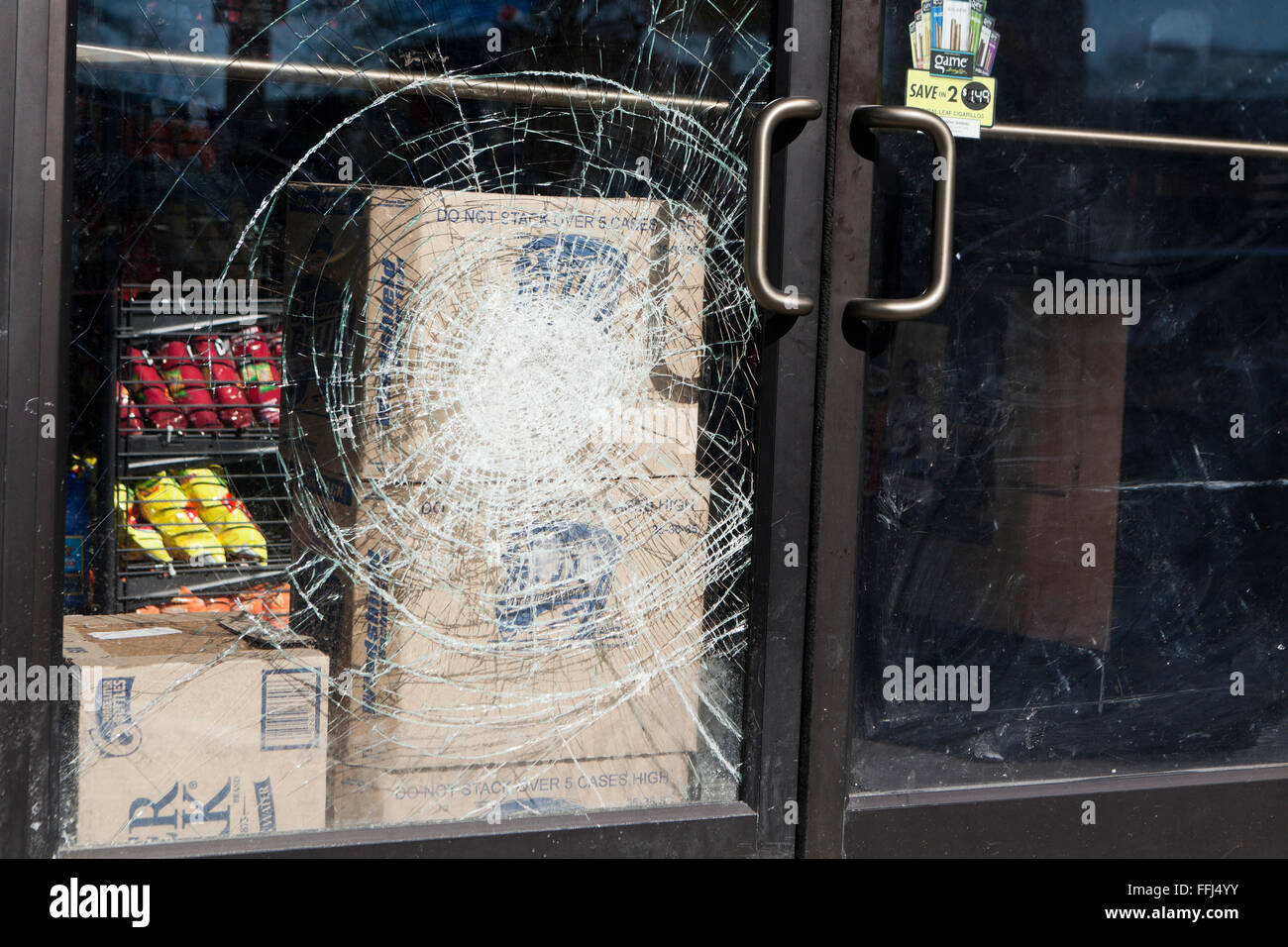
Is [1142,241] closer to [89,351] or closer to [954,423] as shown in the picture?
[954,423]

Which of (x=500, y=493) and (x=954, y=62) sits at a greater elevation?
(x=954, y=62)

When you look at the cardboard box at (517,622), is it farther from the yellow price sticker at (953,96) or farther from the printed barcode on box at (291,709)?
the yellow price sticker at (953,96)

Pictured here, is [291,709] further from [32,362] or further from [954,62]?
[954,62]

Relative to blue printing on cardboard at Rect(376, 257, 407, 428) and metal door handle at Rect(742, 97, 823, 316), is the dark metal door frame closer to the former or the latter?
blue printing on cardboard at Rect(376, 257, 407, 428)

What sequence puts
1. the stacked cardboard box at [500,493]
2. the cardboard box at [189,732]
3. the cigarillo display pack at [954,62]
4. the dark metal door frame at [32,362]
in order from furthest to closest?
the cigarillo display pack at [954,62], the stacked cardboard box at [500,493], the cardboard box at [189,732], the dark metal door frame at [32,362]

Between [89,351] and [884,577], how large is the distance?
1267mm

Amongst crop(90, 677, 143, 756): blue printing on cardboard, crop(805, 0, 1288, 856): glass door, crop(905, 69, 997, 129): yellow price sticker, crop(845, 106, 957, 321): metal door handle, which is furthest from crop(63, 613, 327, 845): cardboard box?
crop(905, 69, 997, 129): yellow price sticker

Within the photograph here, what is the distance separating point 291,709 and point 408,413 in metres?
0.47

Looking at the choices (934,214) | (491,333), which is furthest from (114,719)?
(934,214)

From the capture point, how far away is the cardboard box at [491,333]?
5.65 ft

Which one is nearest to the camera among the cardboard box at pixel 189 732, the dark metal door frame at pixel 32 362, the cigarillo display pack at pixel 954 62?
the dark metal door frame at pixel 32 362

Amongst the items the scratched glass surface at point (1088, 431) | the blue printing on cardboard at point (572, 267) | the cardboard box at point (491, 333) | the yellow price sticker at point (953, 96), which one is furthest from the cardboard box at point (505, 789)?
the yellow price sticker at point (953, 96)

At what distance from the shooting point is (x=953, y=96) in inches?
74.7

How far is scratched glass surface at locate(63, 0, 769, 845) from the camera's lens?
163cm
